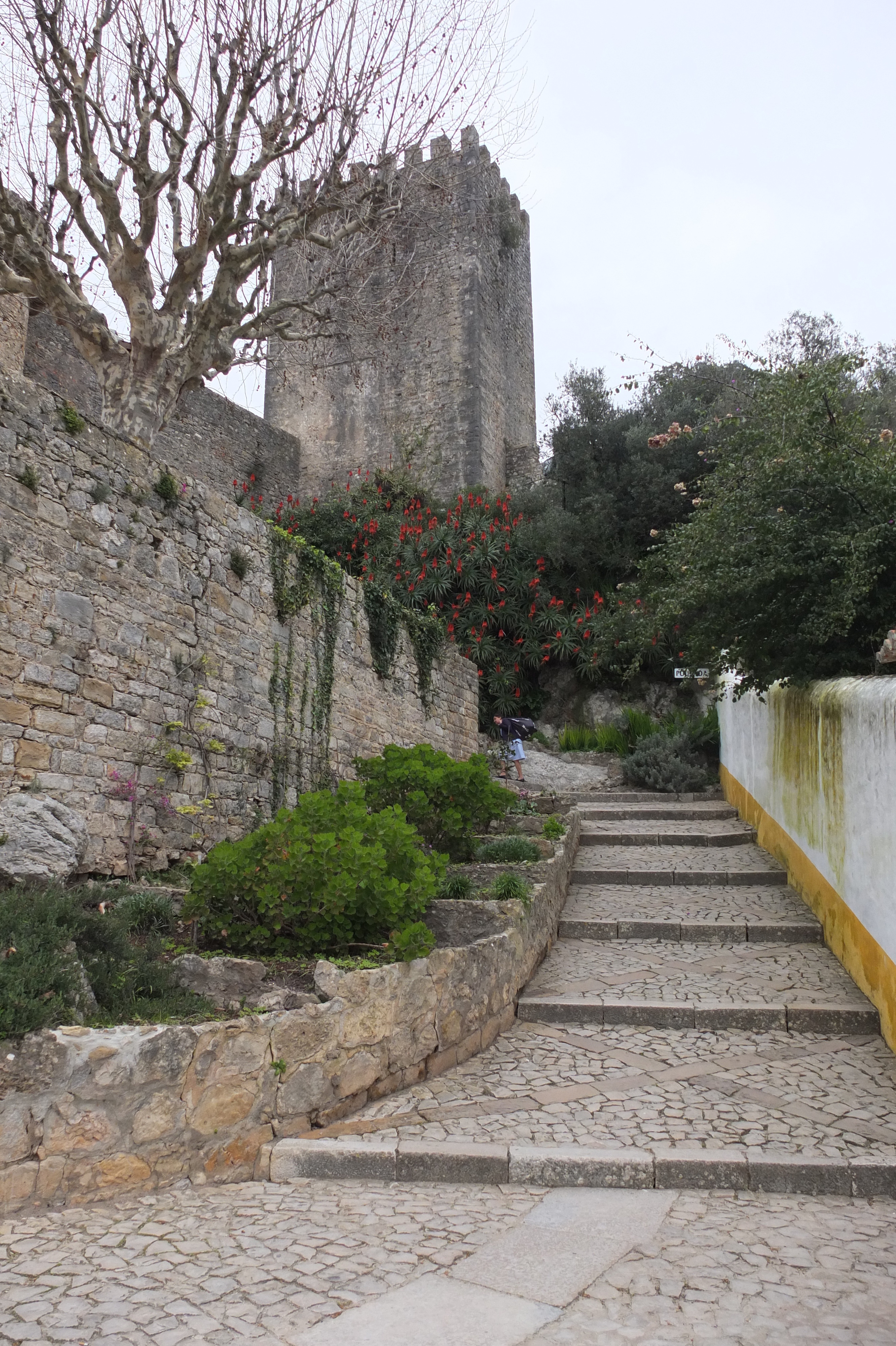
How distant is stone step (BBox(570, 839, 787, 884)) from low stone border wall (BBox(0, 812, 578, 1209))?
12.4 feet

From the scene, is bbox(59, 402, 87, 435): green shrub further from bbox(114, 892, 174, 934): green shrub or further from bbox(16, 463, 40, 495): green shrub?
bbox(114, 892, 174, 934): green shrub

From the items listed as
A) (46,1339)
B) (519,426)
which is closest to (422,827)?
(46,1339)

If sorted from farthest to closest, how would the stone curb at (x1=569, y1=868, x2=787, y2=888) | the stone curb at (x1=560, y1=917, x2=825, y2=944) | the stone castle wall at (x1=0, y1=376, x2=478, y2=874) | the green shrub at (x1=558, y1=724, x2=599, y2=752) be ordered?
the green shrub at (x1=558, y1=724, x2=599, y2=752) < the stone curb at (x1=569, y1=868, x2=787, y2=888) < the stone curb at (x1=560, y1=917, x2=825, y2=944) < the stone castle wall at (x1=0, y1=376, x2=478, y2=874)

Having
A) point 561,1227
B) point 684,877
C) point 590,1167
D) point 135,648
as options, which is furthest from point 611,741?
point 561,1227

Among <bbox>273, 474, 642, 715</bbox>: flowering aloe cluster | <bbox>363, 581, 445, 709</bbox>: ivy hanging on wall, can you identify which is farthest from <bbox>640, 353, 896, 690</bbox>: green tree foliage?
<bbox>273, 474, 642, 715</bbox>: flowering aloe cluster

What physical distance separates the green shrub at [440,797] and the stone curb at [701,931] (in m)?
0.97

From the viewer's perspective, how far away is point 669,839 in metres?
8.76

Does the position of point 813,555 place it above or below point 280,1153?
above

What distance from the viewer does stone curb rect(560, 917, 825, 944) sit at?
5832 millimetres

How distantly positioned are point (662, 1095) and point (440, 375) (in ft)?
58.9

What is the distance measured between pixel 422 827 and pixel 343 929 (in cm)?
254

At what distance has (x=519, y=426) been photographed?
21.6m

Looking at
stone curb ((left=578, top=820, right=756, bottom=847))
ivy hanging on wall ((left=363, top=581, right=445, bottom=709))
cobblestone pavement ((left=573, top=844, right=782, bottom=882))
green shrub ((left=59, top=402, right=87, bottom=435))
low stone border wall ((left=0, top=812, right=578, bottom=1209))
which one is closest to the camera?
low stone border wall ((left=0, top=812, right=578, bottom=1209))

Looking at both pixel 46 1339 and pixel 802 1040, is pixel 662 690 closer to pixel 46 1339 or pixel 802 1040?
pixel 802 1040
